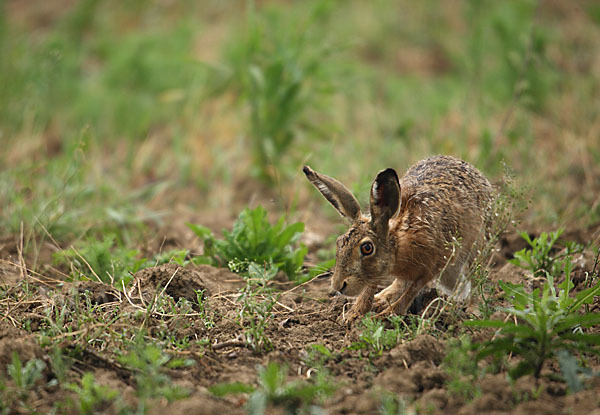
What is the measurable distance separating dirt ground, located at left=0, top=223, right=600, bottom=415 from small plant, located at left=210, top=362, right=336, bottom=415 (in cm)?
7

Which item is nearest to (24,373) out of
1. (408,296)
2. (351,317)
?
(351,317)

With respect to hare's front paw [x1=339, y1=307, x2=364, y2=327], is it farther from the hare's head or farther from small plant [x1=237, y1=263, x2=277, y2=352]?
small plant [x1=237, y1=263, x2=277, y2=352]

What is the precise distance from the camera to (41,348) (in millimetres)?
3314

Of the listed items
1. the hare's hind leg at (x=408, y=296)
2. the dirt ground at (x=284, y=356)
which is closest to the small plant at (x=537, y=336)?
the dirt ground at (x=284, y=356)

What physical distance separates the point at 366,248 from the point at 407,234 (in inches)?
12.4

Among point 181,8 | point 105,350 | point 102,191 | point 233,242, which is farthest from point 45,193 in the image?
point 181,8

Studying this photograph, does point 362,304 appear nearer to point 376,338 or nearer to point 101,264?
point 376,338

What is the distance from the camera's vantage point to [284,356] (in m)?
3.57

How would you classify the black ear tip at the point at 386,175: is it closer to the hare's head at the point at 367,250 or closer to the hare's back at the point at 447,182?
the hare's head at the point at 367,250

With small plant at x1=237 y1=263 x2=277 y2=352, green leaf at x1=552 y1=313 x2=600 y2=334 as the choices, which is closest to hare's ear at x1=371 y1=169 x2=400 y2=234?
small plant at x1=237 y1=263 x2=277 y2=352

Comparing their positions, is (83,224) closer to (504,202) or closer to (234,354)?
(234,354)

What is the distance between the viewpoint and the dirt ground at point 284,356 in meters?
2.97

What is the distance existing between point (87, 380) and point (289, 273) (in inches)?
79.8

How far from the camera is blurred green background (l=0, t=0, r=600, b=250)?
20.1 feet
